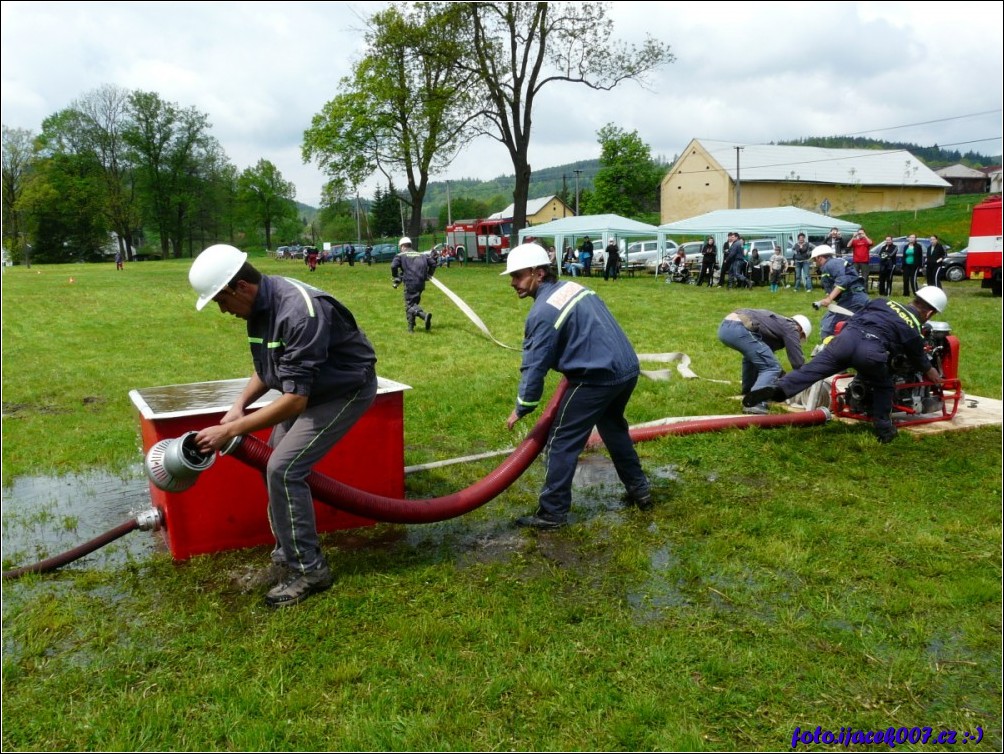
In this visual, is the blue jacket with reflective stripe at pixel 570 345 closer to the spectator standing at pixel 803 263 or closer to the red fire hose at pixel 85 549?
the red fire hose at pixel 85 549

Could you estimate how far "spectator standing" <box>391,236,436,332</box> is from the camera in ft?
48.7

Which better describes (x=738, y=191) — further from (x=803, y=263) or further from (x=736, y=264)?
(x=803, y=263)

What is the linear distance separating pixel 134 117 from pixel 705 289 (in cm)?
6574

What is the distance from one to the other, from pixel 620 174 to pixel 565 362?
80972mm

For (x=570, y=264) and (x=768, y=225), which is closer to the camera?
(x=768, y=225)

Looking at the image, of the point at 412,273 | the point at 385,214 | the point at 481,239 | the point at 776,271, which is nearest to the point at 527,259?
the point at 412,273

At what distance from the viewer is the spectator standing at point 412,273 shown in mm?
14844

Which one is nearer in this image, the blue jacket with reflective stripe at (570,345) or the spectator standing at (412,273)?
the blue jacket with reflective stripe at (570,345)

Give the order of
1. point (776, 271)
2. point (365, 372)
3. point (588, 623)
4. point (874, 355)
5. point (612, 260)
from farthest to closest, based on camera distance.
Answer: point (612, 260), point (776, 271), point (874, 355), point (365, 372), point (588, 623)

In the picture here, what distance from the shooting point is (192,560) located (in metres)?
4.68

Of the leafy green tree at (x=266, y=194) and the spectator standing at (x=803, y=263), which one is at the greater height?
the leafy green tree at (x=266, y=194)

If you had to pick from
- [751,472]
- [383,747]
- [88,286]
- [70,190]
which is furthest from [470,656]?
[70,190]

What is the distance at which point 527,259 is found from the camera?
5074 millimetres

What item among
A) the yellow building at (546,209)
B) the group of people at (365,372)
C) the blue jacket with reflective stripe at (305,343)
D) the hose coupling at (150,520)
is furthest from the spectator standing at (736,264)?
the yellow building at (546,209)
